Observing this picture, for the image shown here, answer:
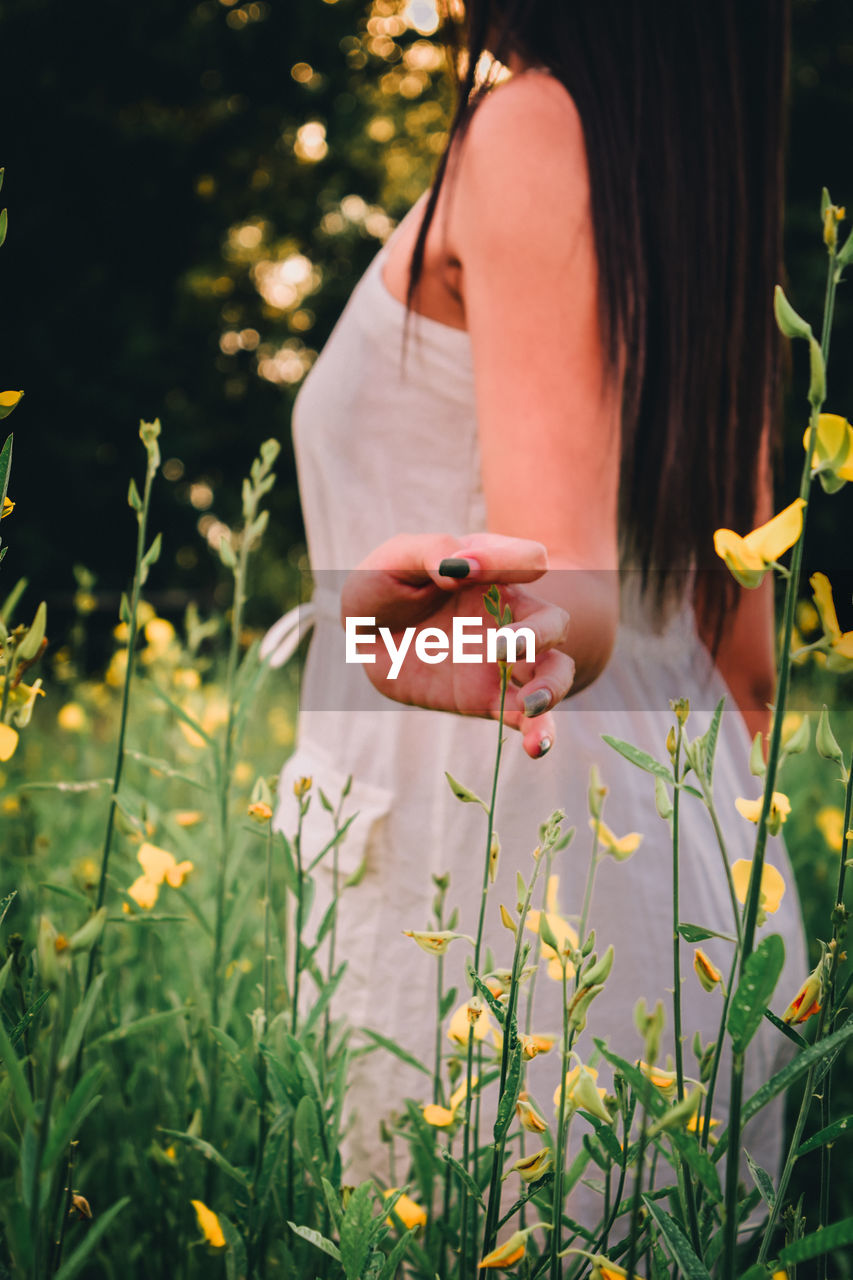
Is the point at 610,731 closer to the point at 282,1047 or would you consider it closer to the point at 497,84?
the point at 282,1047

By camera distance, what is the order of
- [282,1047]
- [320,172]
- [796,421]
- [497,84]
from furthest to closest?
[320,172], [796,421], [497,84], [282,1047]

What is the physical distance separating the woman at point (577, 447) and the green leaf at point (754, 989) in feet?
1.05

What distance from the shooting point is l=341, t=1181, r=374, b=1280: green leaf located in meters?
0.38

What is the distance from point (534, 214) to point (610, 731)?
1.59 feet

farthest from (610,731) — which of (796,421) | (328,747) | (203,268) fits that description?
(203,268)

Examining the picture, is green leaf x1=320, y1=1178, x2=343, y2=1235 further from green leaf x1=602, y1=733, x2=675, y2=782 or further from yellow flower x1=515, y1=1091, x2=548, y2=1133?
green leaf x1=602, y1=733, x2=675, y2=782

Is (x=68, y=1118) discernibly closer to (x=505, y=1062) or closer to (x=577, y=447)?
(x=505, y=1062)

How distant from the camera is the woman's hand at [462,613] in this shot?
445mm

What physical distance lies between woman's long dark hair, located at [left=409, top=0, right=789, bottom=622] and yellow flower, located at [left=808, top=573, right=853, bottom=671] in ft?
1.38

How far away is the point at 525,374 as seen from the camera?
0.69 meters

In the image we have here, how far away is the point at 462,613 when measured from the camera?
53 cm

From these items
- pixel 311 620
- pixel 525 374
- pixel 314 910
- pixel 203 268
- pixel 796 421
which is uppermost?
pixel 203 268

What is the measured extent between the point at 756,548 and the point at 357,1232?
336mm

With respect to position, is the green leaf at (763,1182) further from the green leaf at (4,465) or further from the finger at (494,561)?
the green leaf at (4,465)
